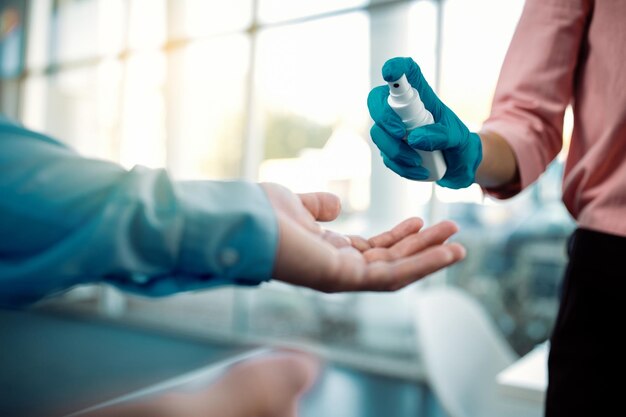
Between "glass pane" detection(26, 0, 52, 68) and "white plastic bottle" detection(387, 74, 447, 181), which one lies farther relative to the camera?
"glass pane" detection(26, 0, 52, 68)

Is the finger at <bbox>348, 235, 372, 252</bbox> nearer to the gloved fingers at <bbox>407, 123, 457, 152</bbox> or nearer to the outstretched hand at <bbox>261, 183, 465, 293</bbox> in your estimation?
the outstretched hand at <bbox>261, 183, 465, 293</bbox>

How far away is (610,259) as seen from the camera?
615mm

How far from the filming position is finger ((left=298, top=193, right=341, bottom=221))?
542mm

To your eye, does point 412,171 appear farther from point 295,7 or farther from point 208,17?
point 208,17

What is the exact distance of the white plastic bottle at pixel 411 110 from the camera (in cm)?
50

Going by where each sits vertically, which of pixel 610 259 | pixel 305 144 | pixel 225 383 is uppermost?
pixel 305 144

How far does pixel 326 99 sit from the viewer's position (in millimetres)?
2416

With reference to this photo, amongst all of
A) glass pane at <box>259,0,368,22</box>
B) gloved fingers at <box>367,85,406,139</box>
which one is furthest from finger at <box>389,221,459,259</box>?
glass pane at <box>259,0,368,22</box>

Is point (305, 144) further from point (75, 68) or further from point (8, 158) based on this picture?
point (75, 68)

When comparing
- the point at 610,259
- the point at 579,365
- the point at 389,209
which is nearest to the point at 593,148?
the point at 610,259

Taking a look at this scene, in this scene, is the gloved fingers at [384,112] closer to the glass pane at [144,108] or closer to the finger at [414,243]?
the finger at [414,243]

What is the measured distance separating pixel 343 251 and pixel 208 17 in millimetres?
3597

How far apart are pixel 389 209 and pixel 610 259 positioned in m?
1.14

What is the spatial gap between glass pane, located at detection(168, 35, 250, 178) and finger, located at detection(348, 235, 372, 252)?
3035mm
